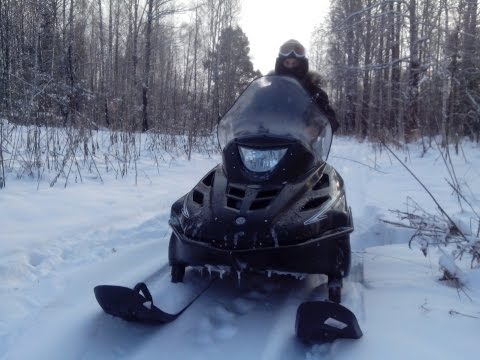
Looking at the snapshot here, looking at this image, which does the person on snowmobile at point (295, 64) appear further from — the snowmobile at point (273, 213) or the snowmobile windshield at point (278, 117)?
the snowmobile at point (273, 213)


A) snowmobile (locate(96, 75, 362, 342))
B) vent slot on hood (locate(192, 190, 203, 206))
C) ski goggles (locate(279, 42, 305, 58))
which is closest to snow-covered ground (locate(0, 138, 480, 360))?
snowmobile (locate(96, 75, 362, 342))

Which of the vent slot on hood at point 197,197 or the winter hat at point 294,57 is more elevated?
the winter hat at point 294,57

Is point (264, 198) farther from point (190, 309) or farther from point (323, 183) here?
point (190, 309)

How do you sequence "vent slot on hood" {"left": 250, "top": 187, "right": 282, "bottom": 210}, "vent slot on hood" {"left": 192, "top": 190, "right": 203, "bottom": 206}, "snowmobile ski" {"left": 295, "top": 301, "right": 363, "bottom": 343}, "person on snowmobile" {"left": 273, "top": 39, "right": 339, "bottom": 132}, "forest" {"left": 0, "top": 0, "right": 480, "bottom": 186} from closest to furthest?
"snowmobile ski" {"left": 295, "top": 301, "right": 363, "bottom": 343} < "vent slot on hood" {"left": 250, "top": 187, "right": 282, "bottom": 210} < "vent slot on hood" {"left": 192, "top": 190, "right": 203, "bottom": 206} < "person on snowmobile" {"left": 273, "top": 39, "right": 339, "bottom": 132} < "forest" {"left": 0, "top": 0, "right": 480, "bottom": 186}

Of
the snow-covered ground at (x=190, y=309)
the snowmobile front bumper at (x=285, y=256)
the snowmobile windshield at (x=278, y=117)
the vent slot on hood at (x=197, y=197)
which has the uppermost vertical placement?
the snowmobile windshield at (x=278, y=117)

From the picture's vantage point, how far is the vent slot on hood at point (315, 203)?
2.28 m

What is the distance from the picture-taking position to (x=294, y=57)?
3602 millimetres

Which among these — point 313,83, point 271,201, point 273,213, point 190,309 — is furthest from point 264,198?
point 313,83

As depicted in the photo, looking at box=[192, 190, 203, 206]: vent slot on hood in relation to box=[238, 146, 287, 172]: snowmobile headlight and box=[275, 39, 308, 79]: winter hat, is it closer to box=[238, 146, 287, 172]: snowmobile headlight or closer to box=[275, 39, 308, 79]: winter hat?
box=[238, 146, 287, 172]: snowmobile headlight

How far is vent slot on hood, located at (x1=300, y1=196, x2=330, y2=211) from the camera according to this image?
2.28m

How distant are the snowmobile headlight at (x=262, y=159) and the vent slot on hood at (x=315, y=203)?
1.05 feet

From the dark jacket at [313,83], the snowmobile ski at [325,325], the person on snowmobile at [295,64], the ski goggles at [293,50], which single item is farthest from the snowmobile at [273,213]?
the ski goggles at [293,50]

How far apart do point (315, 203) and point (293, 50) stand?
5.70 ft

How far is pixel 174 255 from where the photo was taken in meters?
2.40
